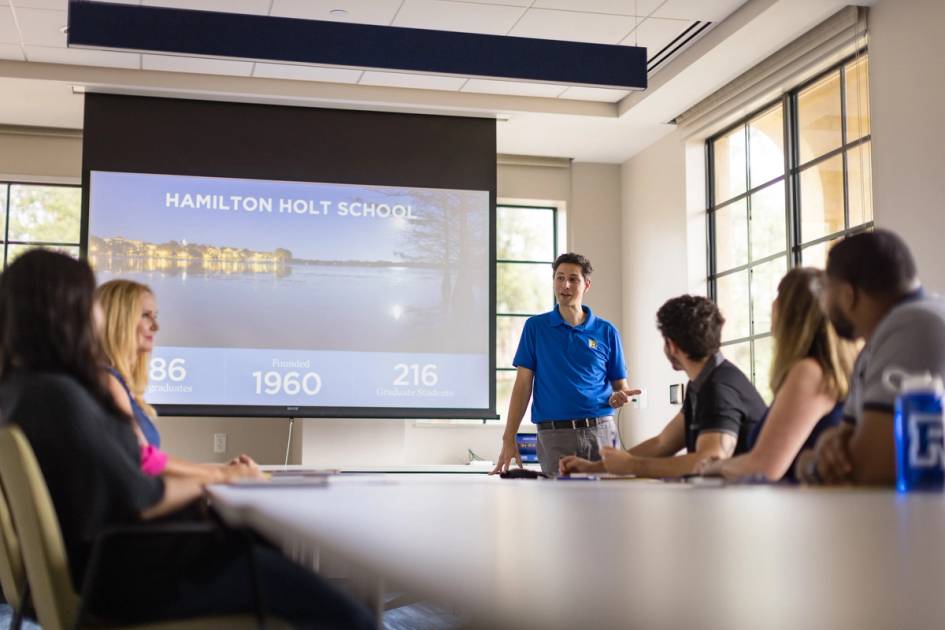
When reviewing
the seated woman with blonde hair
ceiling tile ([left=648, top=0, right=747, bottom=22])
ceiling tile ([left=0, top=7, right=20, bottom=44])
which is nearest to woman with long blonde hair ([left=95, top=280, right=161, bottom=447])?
the seated woman with blonde hair

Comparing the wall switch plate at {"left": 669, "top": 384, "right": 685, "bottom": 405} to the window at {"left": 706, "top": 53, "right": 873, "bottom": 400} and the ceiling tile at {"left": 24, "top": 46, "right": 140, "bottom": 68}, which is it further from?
the ceiling tile at {"left": 24, "top": 46, "right": 140, "bottom": 68}

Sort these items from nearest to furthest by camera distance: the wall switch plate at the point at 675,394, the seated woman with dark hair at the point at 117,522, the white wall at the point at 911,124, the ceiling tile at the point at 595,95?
1. the seated woman with dark hair at the point at 117,522
2. the white wall at the point at 911,124
3. the ceiling tile at the point at 595,95
4. the wall switch plate at the point at 675,394

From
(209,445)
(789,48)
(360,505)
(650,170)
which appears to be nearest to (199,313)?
(209,445)

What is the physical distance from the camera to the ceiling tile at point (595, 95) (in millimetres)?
6602

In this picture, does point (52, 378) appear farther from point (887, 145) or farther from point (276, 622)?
point (887, 145)

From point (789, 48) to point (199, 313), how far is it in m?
3.77

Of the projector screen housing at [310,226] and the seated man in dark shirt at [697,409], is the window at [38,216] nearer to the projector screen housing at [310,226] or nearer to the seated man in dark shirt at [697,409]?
the projector screen housing at [310,226]

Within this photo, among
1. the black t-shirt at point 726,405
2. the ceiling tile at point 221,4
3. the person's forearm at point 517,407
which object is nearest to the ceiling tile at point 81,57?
the ceiling tile at point 221,4

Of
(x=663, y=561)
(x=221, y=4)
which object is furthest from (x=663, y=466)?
(x=221, y=4)

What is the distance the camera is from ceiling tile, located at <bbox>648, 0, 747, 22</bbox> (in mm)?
5367

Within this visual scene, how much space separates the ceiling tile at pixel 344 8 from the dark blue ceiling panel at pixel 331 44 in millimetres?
1443

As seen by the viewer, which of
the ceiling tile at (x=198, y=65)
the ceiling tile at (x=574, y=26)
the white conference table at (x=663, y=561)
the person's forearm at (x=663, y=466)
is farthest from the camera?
the ceiling tile at (x=198, y=65)

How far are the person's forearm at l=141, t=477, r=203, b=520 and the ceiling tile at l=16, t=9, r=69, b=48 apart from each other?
4.25 m

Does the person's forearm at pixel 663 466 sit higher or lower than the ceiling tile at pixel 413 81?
lower
